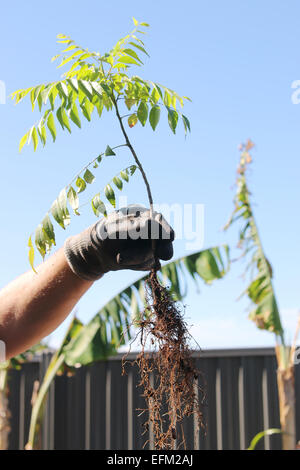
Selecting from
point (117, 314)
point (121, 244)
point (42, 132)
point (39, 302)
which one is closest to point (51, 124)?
point (42, 132)

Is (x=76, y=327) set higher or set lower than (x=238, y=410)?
higher

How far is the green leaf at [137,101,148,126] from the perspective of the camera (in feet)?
8.02

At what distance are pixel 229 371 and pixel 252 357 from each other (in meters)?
0.35

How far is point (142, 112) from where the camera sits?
96.8 inches

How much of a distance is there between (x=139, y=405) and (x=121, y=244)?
4.98m

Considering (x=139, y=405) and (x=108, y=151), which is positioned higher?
(x=108, y=151)

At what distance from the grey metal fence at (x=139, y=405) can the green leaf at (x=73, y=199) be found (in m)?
5.07

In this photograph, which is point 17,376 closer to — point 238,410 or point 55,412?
point 55,412

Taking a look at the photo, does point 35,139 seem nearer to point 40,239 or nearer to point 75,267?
point 40,239

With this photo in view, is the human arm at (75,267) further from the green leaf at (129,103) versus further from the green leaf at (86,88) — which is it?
the green leaf at (86,88)

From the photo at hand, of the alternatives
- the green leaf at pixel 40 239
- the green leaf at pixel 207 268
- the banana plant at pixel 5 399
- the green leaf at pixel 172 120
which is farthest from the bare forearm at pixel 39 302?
the banana plant at pixel 5 399
